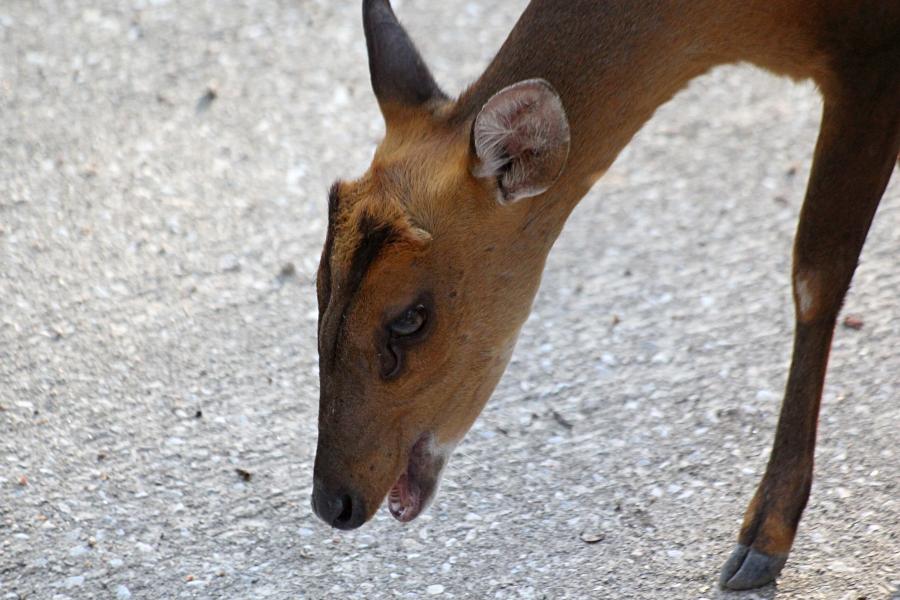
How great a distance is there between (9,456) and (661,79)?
249 centimetres

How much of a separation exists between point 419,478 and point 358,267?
667 millimetres

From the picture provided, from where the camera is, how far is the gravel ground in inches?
168

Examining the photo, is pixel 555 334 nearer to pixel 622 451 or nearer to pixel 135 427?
pixel 622 451

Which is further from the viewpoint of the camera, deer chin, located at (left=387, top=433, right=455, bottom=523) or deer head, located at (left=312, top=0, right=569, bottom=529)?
deer chin, located at (left=387, top=433, right=455, bottom=523)

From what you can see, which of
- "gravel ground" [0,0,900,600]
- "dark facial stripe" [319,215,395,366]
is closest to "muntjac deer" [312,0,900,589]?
"dark facial stripe" [319,215,395,366]

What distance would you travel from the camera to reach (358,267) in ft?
11.7

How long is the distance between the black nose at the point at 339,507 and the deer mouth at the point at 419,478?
0.52 ft

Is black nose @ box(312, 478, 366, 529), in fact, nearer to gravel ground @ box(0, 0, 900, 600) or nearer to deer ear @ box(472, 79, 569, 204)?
gravel ground @ box(0, 0, 900, 600)

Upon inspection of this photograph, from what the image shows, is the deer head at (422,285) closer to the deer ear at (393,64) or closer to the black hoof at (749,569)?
the deer ear at (393,64)

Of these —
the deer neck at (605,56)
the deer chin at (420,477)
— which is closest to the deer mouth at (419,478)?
the deer chin at (420,477)

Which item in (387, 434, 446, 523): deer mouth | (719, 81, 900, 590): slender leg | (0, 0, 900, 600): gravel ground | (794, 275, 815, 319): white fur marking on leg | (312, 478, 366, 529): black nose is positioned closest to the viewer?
(312, 478, 366, 529): black nose

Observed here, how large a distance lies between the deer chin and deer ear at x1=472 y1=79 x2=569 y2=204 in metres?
0.72

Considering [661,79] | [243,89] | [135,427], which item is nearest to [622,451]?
[661,79]

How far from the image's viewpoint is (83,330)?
17.4 ft
